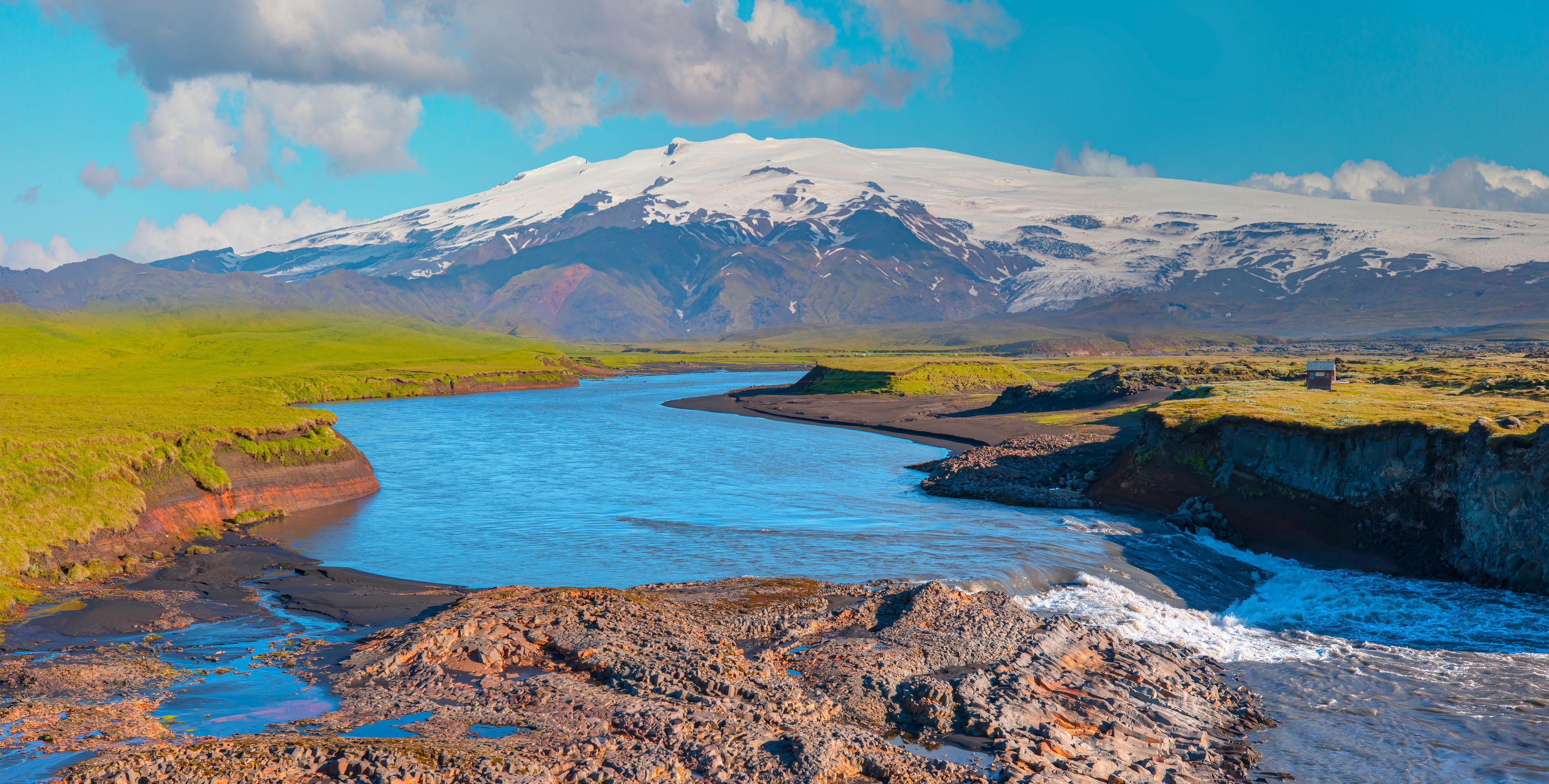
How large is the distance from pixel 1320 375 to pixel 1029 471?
19118 millimetres

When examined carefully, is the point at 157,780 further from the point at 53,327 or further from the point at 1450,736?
the point at 53,327

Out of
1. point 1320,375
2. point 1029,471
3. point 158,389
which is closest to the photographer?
point 1029,471

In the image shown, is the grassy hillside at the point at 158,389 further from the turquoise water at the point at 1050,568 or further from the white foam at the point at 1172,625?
the white foam at the point at 1172,625

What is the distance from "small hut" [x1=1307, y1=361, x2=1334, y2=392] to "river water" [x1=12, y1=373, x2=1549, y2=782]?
21.7 m

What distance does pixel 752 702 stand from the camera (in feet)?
52.5

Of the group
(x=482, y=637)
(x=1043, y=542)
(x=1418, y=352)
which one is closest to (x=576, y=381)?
(x=1043, y=542)

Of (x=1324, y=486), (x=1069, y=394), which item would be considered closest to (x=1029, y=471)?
(x=1324, y=486)

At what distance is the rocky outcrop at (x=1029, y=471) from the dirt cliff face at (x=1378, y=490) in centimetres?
306

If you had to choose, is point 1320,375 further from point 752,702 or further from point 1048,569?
point 752,702

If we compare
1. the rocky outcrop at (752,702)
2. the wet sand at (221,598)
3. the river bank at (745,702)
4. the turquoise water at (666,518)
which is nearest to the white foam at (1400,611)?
the turquoise water at (666,518)

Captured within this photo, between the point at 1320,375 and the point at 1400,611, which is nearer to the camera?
the point at 1400,611

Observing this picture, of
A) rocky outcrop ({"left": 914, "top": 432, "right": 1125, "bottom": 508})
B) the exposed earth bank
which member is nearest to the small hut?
the exposed earth bank

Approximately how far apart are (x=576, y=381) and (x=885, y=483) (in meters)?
117

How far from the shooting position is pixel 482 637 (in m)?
18.4
